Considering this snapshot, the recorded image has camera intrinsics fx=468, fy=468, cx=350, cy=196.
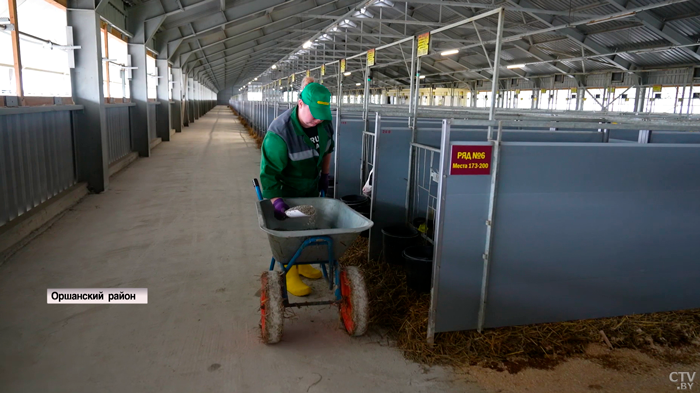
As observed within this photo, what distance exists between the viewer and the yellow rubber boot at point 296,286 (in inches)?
153

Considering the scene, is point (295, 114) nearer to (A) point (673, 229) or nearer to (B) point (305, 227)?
(B) point (305, 227)

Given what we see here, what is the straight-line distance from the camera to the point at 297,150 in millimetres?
3660

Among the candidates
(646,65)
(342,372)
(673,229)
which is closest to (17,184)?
(342,372)

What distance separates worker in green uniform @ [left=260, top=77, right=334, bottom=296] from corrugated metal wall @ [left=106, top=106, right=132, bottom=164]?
7.55 metres

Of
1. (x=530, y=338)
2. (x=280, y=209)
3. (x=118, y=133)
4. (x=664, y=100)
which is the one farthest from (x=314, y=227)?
(x=664, y=100)

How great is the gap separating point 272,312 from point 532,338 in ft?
5.95

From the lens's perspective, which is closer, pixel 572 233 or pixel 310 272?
pixel 572 233

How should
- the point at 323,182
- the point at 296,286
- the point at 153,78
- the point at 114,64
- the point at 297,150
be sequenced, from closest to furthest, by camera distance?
the point at 297,150 → the point at 296,286 → the point at 323,182 → the point at 114,64 → the point at 153,78

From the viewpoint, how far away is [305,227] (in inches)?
146

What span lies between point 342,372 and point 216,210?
4.43 meters

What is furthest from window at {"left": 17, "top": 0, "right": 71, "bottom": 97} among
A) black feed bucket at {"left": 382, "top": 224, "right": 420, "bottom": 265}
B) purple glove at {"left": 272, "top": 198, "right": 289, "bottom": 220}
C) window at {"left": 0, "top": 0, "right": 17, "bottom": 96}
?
black feed bucket at {"left": 382, "top": 224, "right": 420, "bottom": 265}

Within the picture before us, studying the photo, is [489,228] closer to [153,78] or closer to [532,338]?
[532,338]

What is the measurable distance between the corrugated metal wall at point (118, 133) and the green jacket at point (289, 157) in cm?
754

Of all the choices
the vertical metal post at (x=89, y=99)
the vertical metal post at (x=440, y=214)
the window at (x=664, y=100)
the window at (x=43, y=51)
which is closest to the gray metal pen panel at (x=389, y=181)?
the vertical metal post at (x=440, y=214)
